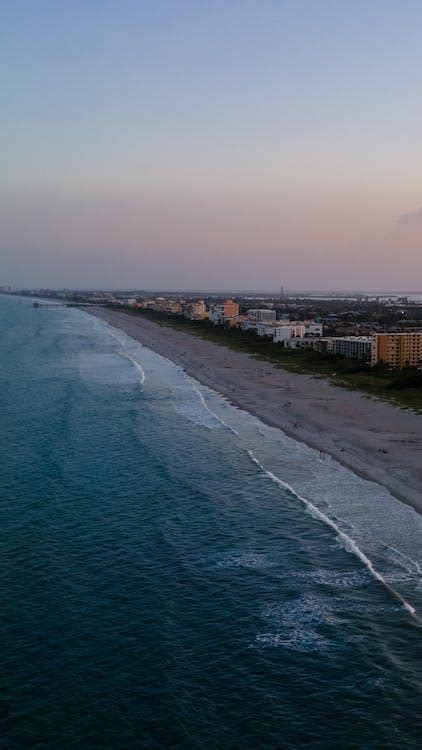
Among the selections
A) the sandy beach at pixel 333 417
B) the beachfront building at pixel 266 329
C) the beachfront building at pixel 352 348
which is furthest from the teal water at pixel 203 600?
the beachfront building at pixel 266 329

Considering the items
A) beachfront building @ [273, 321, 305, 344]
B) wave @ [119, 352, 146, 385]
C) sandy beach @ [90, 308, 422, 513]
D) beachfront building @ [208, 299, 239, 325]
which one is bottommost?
sandy beach @ [90, 308, 422, 513]

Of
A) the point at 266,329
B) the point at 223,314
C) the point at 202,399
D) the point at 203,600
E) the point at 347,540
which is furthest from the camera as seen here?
the point at 223,314

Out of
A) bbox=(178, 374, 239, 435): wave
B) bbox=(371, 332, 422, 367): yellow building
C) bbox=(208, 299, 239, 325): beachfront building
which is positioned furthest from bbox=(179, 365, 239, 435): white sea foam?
bbox=(208, 299, 239, 325): beachfront building

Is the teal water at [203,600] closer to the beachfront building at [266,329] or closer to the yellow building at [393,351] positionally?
the yellow building at [393,351]

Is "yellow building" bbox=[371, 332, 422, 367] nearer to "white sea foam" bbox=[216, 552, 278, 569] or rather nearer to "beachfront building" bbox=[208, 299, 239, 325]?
"white sea foam" bbox=[216, 552, 278, 569]

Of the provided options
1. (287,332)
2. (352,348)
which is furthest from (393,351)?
(287,332)

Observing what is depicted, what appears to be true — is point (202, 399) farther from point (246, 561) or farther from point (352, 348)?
point (352, 348)
